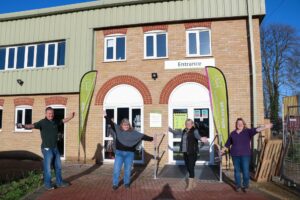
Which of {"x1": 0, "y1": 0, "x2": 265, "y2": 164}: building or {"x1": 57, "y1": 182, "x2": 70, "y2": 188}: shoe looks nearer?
{"x1": 57, "y1": 182, "x2": 70, "y2": 188}: shoe

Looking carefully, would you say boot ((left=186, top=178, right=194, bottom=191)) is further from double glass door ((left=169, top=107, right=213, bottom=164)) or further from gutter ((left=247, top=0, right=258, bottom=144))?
gutter ((left=247, top=0, right=258, bottom=144))

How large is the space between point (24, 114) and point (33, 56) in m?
2.82

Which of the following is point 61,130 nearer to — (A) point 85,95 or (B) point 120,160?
(A) point 85,95

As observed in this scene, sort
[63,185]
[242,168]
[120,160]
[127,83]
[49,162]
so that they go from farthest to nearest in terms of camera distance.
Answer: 1. [127,83]
2. [63,185]
3. [120,160]
4. [242,168]
5. [49,162]

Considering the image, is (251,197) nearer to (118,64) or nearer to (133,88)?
(133,88)

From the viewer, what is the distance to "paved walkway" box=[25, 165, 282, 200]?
8.48 m

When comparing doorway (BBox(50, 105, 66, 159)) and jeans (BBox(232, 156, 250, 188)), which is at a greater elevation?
doorway (BBox(50, 105, 66, 159))

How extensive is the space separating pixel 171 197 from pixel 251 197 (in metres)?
2.03

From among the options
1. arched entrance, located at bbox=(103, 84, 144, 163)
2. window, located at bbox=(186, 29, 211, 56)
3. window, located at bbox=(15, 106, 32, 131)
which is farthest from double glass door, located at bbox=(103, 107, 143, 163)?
window, located at bbox=(15, 106, 32, 131)

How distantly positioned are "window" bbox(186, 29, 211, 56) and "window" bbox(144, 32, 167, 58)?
1.02 metres

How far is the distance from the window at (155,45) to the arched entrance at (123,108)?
5.55 ft

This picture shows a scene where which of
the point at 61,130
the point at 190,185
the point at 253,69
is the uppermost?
the point at 253,69

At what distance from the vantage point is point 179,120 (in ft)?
44.7

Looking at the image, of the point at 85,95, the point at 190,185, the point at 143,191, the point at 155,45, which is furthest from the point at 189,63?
the point at 143,191
